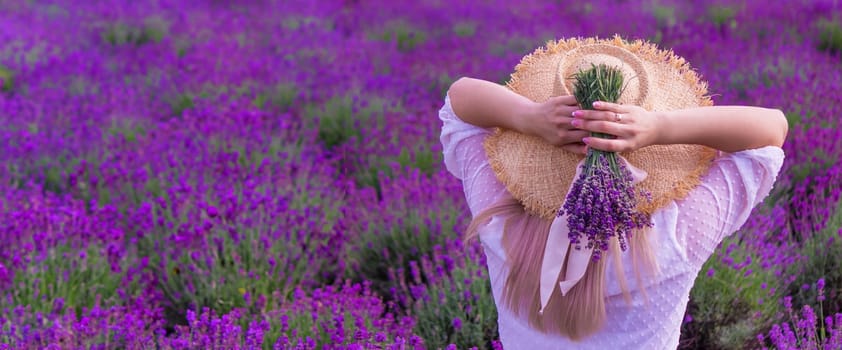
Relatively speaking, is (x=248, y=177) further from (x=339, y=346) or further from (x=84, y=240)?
(x=339, y=346)

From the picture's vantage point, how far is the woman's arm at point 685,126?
140 cm

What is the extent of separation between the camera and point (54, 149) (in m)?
4.53

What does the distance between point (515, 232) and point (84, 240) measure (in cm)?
230

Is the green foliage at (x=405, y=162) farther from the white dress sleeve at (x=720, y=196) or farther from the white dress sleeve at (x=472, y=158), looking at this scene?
the white dress sleeve at (x=720, y=196)

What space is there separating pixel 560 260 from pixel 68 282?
7.40ft

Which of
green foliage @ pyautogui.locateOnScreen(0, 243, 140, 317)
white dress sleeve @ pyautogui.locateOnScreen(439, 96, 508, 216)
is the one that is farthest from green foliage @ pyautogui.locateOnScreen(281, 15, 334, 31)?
white dress sleeve @ pyautogui.locateOnScreen(439, 96, 508, 216)

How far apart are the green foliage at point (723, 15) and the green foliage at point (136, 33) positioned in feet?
16.4

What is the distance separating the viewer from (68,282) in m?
3.09

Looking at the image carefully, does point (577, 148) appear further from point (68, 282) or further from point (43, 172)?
point (43, 172)

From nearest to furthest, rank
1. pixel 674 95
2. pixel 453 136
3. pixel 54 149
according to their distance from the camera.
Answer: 1. pixel 674 95
2. pixel 453 136
3. pixel 54 149

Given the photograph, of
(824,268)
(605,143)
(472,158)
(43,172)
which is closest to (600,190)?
(605,143)

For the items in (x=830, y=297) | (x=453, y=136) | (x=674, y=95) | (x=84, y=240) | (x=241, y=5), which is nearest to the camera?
(x=674, y=95)

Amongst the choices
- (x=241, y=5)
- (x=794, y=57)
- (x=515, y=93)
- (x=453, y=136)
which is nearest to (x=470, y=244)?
(x=453, y=136)

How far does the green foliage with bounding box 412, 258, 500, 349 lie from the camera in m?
2.67
